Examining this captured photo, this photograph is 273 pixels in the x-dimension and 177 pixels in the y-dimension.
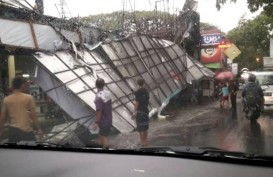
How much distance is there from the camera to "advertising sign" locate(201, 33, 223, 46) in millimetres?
3008

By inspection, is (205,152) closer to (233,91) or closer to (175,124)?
(233,91)

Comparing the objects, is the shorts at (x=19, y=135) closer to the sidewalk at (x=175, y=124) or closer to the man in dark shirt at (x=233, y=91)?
the sidewalk at (x=175, y=124)

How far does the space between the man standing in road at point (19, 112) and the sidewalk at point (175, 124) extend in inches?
39.3

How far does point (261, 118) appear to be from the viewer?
3.16 m

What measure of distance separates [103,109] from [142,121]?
39 centimetres

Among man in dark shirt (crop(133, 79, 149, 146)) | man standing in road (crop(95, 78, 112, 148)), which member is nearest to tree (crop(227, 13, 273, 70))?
man in dark shirt (crop(133, 79, 149, 146))

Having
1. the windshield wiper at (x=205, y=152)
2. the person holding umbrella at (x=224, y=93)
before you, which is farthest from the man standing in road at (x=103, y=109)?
the person holding umbrella at (x=224, y=93)

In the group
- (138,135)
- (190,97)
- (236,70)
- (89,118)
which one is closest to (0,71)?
(89,118)

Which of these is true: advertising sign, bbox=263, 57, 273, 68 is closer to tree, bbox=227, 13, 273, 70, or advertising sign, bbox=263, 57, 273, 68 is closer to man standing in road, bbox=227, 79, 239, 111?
tree, bbox=227, 13, 273, 70

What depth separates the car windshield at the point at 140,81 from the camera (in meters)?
3.07

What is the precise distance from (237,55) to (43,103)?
2.05 m

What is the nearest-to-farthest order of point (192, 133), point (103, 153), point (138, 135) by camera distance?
1. point (103, 153)
2. point (138, 135)
3. point (192, 133)

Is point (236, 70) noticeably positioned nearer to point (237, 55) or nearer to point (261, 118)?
point (237, 55)

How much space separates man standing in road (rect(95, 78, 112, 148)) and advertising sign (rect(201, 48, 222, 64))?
935 mm
